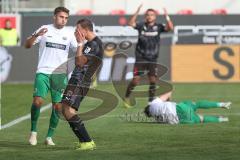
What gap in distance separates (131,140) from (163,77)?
15.5m

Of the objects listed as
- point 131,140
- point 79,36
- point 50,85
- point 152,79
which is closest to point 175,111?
point 131,140

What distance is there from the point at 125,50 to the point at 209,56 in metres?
3.03

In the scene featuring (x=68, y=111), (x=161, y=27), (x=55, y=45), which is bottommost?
(x=68, y=111)

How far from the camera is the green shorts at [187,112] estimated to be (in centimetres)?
1523

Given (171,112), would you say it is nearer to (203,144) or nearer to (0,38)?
(203,144)

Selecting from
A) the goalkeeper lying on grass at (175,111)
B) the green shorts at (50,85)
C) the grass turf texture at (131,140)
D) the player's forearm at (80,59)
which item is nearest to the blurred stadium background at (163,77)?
the grass turf texture at (131,140)

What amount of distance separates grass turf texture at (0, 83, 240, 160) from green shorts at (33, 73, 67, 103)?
31.1 inches

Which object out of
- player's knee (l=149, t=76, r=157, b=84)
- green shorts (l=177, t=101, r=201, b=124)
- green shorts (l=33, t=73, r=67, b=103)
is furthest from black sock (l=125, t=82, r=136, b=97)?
green shorts (l=33, t=73, r=67, b=103)

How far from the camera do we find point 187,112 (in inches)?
605

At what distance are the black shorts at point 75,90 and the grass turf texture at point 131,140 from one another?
74 cm

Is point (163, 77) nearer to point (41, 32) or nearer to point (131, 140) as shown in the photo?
point (131, 140)

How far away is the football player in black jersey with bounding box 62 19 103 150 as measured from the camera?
1191 cm

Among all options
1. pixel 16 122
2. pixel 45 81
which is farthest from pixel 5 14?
pixel 45 81

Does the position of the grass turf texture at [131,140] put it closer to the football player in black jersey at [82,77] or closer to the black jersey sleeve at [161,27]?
the football player in black jersey at [82,77]
